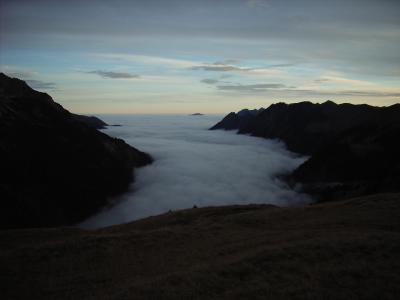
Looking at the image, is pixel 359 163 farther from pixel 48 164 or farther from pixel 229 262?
pixel 229 262

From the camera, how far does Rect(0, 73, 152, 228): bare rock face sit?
7481 centimetres

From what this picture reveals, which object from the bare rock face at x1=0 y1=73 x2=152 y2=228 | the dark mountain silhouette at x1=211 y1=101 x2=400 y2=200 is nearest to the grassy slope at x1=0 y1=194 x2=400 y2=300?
the bare rock face at x1=0 y1=73 x2=152 y2=228

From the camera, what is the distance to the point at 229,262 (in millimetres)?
17406

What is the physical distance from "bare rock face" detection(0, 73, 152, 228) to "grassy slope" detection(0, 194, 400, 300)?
50130mm

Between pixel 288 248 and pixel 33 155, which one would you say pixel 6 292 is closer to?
pixel 288 248

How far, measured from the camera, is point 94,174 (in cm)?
10075

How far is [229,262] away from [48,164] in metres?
85.0

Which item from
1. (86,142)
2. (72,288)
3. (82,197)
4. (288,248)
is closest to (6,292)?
(72,288)

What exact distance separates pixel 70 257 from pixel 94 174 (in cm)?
8294

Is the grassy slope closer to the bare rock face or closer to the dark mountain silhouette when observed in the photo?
the bare rock face

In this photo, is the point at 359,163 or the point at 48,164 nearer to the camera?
the point at 48,164

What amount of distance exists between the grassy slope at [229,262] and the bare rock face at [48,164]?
50.1 m

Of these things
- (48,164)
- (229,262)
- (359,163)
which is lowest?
(48,164)

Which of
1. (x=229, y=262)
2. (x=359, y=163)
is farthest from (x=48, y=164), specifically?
(x=359, y=163)
